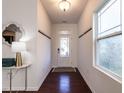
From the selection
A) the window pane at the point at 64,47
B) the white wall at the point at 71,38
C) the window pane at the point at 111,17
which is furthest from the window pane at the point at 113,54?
the window pane at the point at 64,47

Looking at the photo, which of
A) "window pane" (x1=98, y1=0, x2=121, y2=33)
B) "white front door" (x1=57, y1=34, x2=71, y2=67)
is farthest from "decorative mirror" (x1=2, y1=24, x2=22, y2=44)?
"white front door" (x1=57, y1=34, x2=71, y2=67)

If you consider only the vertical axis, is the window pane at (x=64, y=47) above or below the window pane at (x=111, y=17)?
below

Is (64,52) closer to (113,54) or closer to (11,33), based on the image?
(11,33)

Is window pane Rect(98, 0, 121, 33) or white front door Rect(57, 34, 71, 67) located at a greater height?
window pane Rect(98, 0, 121, 33)

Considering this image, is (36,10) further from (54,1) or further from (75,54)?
(75,54)

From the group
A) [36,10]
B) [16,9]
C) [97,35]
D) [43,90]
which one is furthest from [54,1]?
[43,90]

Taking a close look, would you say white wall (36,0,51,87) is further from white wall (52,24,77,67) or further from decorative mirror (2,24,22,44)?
white wall (52,24,77,67)

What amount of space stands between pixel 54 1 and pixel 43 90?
2.63 m

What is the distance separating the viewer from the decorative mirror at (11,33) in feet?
13.3

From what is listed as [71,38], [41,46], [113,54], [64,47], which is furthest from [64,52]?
[113,54]

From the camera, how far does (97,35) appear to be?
3.82 m

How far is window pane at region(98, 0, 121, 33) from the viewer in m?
2.48

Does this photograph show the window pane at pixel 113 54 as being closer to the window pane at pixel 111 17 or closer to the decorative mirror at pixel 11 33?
the window pane at pixel 111 17

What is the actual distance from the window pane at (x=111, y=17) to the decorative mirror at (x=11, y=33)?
2.17 m
